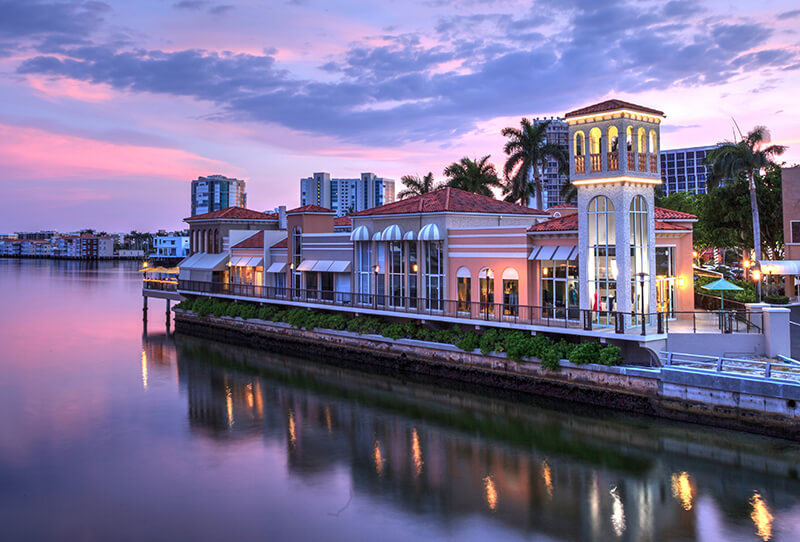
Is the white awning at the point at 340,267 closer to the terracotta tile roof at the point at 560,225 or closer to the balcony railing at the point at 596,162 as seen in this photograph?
the terracotta tile roof at the point at 560,225

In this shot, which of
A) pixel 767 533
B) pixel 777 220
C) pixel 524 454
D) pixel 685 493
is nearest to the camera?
pixel 767 533

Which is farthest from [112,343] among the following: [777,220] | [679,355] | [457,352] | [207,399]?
[777,220]

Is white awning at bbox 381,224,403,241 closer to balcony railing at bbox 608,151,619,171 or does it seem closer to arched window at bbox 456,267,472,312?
arched window at bbox 456,267,472,312

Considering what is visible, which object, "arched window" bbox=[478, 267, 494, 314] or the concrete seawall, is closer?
the concrete seawall

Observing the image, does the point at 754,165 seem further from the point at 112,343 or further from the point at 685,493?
the point at 112,343

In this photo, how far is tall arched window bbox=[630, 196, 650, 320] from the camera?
83.6 feet

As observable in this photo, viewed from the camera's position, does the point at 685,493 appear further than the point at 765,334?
No

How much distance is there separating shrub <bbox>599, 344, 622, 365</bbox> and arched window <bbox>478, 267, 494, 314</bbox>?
6.80 metres

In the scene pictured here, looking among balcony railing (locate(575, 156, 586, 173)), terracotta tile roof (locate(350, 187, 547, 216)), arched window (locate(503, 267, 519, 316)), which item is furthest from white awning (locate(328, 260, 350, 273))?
balcony railing (locate(575, 156, 586, 173))

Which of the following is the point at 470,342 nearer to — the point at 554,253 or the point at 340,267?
the point at 554,253

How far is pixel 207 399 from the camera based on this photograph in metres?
28.9

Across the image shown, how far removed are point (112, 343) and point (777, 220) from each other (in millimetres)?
46593

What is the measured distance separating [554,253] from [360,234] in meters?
12.5

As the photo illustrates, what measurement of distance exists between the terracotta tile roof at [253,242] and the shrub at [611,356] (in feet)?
98.8
